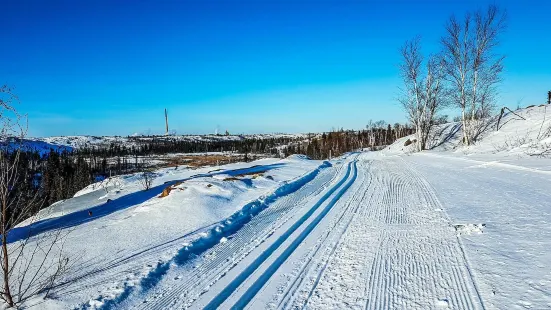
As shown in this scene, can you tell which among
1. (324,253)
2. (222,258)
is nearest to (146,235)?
(222,258)

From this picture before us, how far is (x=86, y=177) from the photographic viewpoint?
2741 inches

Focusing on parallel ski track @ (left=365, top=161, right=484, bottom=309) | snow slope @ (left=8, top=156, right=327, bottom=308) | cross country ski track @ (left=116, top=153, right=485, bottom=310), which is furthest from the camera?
snow slope @ (left=8, top=156, right=327, bottom=308)

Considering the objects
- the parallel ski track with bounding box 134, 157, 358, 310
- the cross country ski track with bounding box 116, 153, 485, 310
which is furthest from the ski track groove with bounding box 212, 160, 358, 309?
the parallel ski track with bounding box 134, 157, 358, 310

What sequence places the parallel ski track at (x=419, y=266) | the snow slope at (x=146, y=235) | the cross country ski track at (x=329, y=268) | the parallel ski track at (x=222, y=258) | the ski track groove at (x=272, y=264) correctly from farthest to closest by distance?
the snow slope at (x=146, y=235) < the parallel ski track at (x=222, y=258) < the ski track groove at (x=272, y=264) < the cross country ski track at (x=329, y=268) < the parallel ski track at (x=419, y=266)

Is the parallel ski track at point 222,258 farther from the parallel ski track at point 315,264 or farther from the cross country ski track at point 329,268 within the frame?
the parallel ski track at point 315,264

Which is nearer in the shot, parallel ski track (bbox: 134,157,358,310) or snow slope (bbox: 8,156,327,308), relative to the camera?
parallel ski track (bbox: 134,157,358,310)

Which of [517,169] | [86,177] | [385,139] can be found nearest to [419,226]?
[517,169]

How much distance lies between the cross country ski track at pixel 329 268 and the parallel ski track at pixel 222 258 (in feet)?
0.04

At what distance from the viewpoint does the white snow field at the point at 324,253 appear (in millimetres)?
3473

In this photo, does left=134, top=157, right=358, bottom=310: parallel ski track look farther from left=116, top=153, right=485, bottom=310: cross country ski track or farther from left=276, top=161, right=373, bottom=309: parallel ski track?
left=276, top=161, right=373, bottom=309: parallel ski track

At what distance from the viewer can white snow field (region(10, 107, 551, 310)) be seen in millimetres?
3473

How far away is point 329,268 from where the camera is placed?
4.23 metres

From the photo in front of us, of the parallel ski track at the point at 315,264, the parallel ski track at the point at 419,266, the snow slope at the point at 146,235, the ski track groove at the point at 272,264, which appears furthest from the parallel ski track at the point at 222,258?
the parallel ski track at the point at 419,266

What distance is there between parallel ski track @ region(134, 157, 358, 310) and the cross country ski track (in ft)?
0.04
